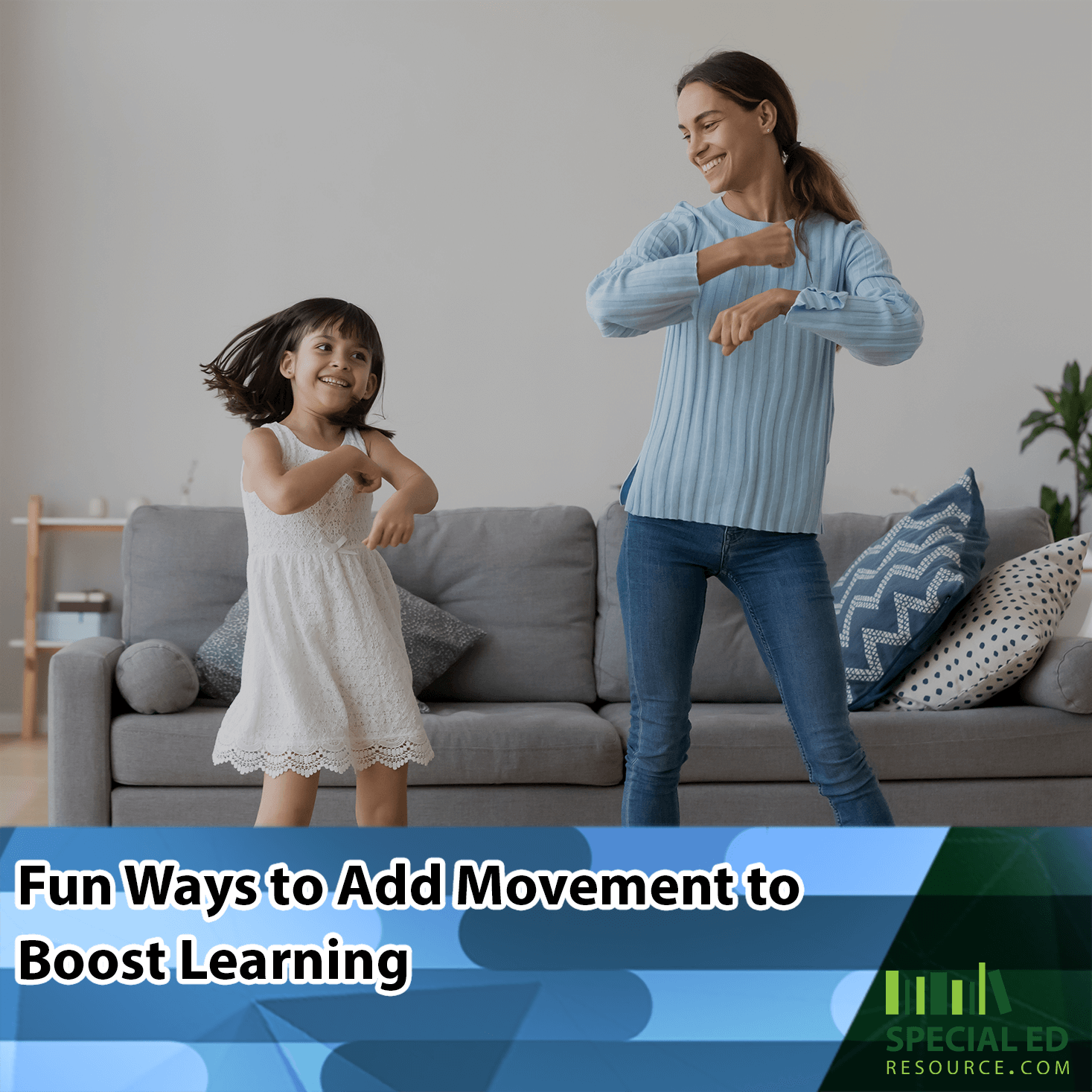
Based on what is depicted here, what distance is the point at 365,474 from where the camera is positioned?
1.26 metres

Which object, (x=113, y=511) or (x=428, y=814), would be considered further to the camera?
(x=113, y=511)

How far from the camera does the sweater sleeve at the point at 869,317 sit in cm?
115

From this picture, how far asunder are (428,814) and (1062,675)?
4.24ft

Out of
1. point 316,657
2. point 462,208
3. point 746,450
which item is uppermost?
point 462,208

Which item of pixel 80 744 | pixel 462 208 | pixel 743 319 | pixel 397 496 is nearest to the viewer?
pixel 743 319

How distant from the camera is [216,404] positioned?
3.77 meters

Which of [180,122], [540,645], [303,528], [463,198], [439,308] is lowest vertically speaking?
[540,645]

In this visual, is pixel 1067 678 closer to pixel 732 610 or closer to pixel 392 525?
pixel 732 610

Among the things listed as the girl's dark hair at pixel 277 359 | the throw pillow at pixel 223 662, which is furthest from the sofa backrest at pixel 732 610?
the girl's dark hair at pixel 277 359

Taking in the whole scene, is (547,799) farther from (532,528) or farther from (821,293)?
(821,293)

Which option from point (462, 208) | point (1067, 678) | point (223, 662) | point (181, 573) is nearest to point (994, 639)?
point (1067, 678)

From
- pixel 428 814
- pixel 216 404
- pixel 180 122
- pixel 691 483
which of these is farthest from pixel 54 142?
pixel 691 483

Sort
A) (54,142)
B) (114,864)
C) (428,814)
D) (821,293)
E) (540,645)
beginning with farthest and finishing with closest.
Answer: (54,142) → (540,645) → (428,814) → (821,293) → (114,864)

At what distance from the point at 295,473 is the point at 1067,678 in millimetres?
1602
